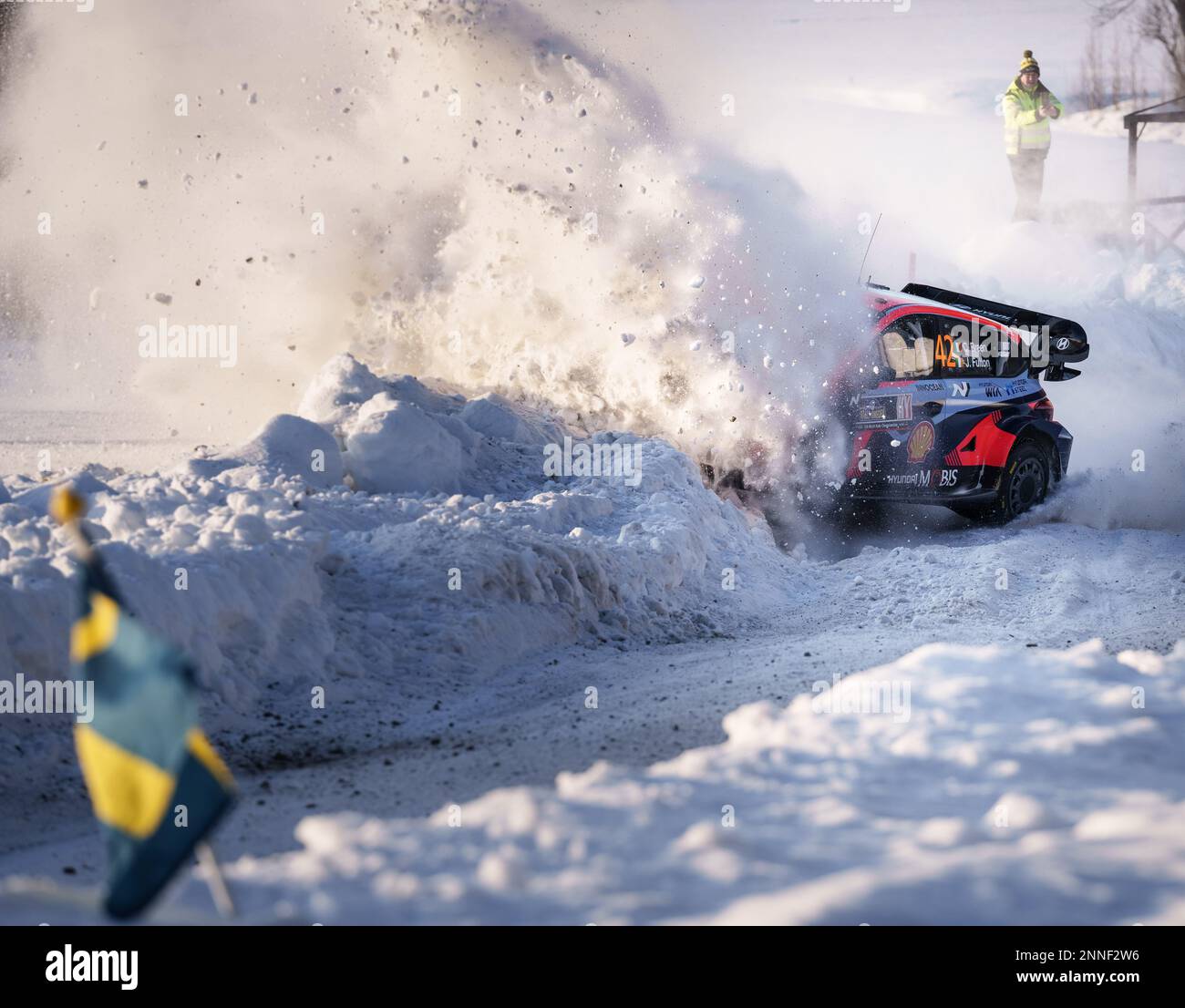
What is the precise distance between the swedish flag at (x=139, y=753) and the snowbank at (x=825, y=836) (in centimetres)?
68

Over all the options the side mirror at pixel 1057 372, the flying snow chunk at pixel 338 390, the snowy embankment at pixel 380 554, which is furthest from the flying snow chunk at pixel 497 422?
the side mirror at pixel 1057 372

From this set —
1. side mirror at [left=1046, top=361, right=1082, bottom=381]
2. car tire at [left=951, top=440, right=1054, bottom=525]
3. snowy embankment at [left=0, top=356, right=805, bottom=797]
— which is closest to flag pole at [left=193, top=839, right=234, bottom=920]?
snowy embankment at [left=0, top=356, right=805, bottom=797]

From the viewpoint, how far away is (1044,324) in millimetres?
10594

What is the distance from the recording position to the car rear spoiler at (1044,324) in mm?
10438

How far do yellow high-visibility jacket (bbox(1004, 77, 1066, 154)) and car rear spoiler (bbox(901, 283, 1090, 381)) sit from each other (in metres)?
6.45

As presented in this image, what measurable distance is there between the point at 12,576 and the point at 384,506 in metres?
2.78

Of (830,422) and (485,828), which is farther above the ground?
(830,422)

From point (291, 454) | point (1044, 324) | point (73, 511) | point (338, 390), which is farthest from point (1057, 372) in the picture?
point (73, 511)

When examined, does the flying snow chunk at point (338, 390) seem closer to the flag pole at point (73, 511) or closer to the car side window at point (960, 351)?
the car side window at point (960, 351)

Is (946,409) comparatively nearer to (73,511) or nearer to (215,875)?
(215,875)

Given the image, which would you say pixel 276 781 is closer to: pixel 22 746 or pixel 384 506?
pixel 22 746

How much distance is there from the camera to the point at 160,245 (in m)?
13.8

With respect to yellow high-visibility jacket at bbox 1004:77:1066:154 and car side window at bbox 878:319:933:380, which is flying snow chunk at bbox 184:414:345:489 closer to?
car side window at bbox 878:319:933:380

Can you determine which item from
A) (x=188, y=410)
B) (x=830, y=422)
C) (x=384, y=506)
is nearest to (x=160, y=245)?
(x=188, y=410)
